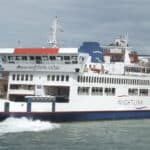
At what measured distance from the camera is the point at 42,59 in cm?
4231

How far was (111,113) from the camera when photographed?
148 feet

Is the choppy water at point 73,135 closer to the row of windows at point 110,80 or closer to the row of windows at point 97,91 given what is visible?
the row of windows at point 97,91

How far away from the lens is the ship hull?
1551 inches

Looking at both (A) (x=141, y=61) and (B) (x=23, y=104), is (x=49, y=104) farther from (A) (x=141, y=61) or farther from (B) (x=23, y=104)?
(A) (x=141, y=61)

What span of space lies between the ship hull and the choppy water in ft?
1.48

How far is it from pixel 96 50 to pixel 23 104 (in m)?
9.95

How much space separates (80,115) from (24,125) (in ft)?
19.2

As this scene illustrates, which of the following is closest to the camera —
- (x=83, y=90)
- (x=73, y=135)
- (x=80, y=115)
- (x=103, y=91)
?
(x=73, y=135)

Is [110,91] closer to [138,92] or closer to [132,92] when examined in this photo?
[132,92]

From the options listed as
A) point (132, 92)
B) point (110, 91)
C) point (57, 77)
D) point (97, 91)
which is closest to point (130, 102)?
point (132, 92)

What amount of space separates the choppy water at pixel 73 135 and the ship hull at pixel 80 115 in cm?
45

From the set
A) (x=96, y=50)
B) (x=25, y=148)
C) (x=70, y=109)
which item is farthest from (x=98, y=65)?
(x=25, y=148)

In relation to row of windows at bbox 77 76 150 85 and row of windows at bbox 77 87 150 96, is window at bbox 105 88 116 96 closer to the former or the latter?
row of windows at bbox 77 87 150 96

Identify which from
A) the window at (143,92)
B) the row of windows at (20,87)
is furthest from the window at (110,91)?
the row of windows at (20,87)
